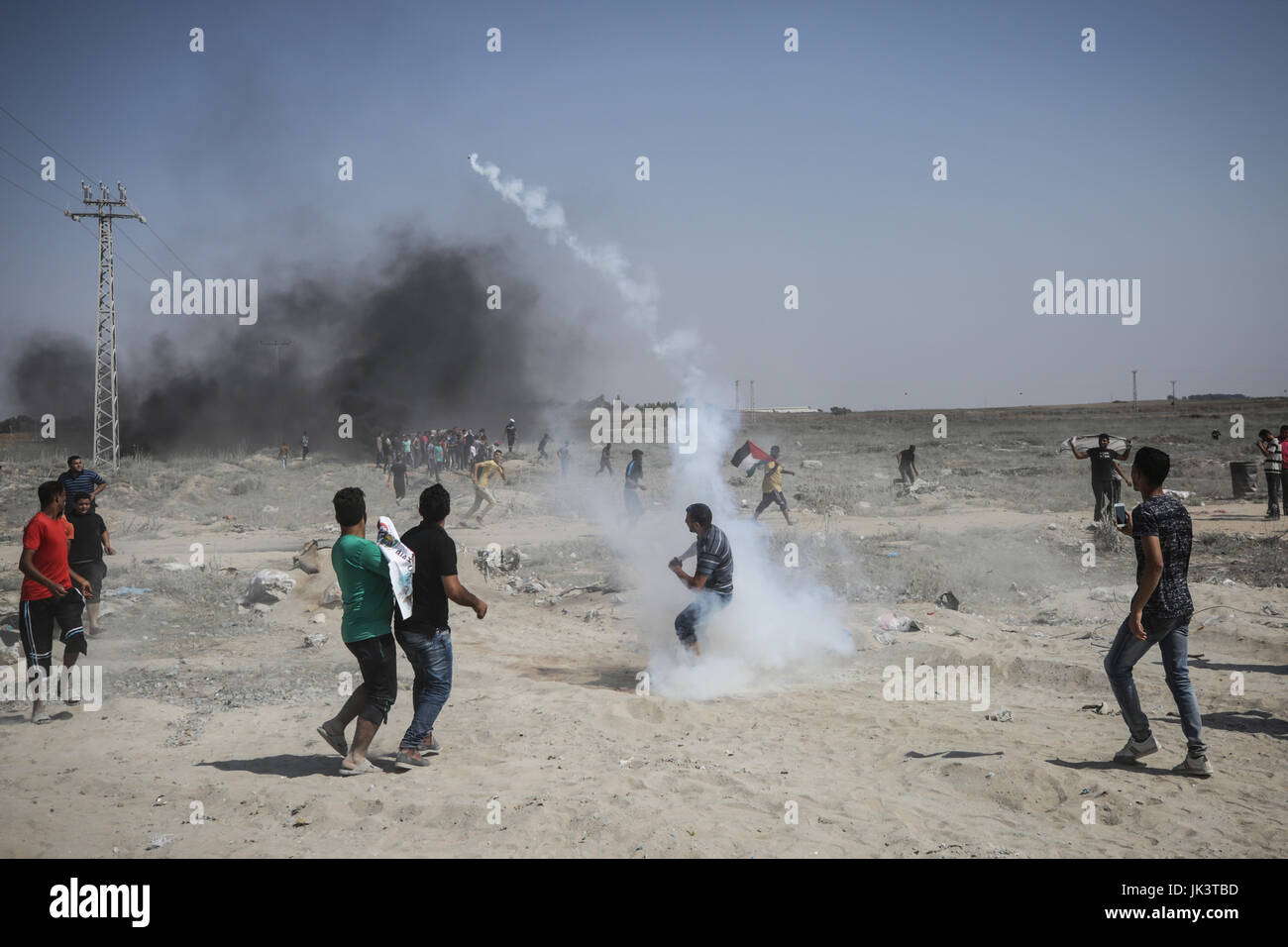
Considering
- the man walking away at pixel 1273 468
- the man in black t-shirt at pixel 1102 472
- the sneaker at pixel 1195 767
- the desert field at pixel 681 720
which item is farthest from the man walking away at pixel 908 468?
the sneaker at pixel 1195 767

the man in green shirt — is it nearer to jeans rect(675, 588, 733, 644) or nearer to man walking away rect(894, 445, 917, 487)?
jeans rect(675, 588, 733, 644)

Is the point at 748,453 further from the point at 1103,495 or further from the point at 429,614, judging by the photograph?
the point at 429,614

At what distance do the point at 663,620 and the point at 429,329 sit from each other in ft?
147

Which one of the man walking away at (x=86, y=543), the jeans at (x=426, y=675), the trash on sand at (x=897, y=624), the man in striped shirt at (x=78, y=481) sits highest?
the man in striped shirt at (x=78, y=481)

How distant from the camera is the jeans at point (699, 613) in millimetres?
6969

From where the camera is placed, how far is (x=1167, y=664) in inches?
202

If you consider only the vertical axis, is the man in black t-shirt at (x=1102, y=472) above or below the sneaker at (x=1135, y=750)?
above

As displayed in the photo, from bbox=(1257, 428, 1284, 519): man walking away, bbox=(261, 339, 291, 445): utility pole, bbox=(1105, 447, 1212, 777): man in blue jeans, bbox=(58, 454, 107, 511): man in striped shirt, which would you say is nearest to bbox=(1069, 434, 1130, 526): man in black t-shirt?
bbox=(1257, 428, 1284, 519): man walking away

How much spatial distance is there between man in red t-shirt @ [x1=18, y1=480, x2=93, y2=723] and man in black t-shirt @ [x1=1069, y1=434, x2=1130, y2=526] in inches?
552

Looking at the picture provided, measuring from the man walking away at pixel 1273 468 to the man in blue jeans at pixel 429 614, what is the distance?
17.2m

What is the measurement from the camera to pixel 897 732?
248 inches

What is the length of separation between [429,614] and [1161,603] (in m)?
4.39

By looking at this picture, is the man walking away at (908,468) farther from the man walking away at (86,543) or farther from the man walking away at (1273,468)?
the man walking away at (86,543)

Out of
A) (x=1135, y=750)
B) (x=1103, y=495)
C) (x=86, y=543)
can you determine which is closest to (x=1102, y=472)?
(x=1103, y=495)
